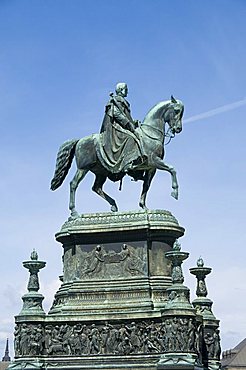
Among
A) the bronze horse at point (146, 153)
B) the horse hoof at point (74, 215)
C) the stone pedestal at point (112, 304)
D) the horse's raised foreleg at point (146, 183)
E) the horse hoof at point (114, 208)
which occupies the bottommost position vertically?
the stone pedestal at point (112, 304)

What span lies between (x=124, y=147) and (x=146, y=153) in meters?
0.86

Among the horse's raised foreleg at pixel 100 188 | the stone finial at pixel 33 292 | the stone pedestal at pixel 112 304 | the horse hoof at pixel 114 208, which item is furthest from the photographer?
the horse's raised foreleg at pixel 100 188

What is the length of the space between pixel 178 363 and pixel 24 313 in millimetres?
4949

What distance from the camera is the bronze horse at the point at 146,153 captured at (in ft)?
96.5

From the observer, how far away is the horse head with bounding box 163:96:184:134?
2947cm

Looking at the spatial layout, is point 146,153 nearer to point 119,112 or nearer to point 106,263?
point 119,112

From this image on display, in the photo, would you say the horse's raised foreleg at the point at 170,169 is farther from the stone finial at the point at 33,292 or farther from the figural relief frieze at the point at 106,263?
the stone finial at the point at 33,292

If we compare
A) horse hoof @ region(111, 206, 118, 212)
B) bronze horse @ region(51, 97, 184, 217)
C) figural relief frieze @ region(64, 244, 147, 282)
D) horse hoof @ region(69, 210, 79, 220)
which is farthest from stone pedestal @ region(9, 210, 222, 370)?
bronze horse @ region(51, 97, 184, 217)

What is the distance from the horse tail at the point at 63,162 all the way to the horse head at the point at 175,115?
3394 mm

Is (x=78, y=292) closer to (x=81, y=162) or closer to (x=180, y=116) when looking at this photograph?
(x=81, y=162)

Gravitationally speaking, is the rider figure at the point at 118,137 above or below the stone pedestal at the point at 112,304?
above

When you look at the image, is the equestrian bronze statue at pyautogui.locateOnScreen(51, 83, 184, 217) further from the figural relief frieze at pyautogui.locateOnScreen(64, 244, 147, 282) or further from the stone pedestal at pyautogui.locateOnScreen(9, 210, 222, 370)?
the figural relief frieze at pyautogui.locateOnScreen(64, 244, 147, 282)

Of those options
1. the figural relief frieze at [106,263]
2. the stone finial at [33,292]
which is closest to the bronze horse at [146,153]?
the figural relief frieze at [106,263]

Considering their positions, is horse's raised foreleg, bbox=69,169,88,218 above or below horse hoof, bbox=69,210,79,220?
above
